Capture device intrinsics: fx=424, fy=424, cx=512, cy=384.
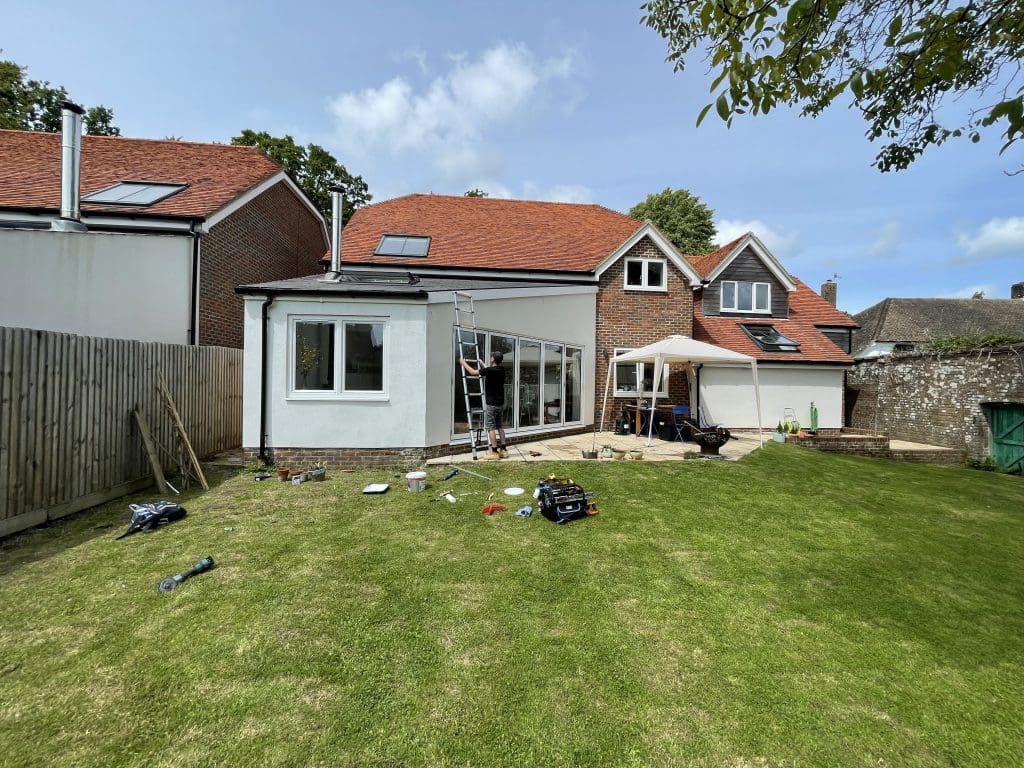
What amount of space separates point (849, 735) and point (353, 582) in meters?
3.78

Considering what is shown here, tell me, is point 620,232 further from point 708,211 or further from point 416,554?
point 708,211

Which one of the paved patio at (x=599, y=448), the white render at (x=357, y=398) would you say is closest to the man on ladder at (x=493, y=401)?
the paved patio at (x=599, y=448)

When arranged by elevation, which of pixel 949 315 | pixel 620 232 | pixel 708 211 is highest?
pixel 708 211

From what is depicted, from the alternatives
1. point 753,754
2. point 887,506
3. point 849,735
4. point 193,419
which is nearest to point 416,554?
point 753,754

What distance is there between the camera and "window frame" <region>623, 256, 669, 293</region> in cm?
1393

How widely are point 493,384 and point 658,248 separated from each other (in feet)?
29.2

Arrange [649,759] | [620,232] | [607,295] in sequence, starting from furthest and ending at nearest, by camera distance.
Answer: [620,232], [607,295], [649,759]

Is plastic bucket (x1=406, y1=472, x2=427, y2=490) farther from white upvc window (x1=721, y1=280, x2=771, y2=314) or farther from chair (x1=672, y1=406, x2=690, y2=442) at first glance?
white upvc window (x1=721, y1=280, x2=771, y2=314)

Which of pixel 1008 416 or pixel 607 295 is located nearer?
pixel 1008 416

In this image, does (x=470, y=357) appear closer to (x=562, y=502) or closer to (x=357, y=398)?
(x=357, y=398)

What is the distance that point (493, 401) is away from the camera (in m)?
8.61

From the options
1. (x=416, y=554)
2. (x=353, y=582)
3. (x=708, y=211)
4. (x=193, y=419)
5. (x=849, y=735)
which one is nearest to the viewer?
(x=849, y=735)

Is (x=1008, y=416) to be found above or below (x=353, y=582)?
above

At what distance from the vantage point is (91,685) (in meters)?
2.65
